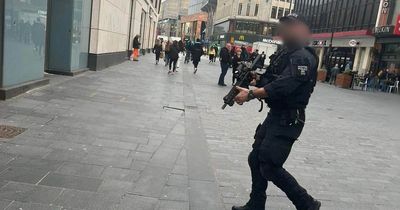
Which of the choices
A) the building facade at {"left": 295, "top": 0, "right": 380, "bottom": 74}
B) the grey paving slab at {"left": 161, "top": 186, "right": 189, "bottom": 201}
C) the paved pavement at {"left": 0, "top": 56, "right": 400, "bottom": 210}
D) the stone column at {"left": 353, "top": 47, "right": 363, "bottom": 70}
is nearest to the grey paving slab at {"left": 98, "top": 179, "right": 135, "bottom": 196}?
the paved pavement at {"left": 0, "top": 56, "right": 400, "bottom": 210}

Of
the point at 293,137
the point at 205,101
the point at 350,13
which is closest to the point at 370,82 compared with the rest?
the point at 350,13

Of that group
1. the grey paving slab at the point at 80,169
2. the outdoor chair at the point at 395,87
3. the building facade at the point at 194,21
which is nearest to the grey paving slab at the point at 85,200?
the grey paving slab at the point at 80,169

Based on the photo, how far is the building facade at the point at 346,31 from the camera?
3334cm

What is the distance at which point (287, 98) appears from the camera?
366 centimetres

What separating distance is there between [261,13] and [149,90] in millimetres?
64589

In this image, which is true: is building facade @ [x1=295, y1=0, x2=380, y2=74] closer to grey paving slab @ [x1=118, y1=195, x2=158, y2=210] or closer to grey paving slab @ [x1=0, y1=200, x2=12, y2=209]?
grey paving slab @ [x1=118, y1=195, x2=158, y2=210]

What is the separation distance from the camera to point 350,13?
1521 inches

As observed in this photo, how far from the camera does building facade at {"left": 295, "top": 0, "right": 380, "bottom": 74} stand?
109 feet

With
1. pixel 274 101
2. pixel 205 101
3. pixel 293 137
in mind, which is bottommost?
pixel 205 101

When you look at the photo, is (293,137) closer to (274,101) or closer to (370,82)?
(274,101)

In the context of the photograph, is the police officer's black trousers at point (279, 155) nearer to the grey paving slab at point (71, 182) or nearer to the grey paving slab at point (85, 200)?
the grey paving slab at point (85, 200)

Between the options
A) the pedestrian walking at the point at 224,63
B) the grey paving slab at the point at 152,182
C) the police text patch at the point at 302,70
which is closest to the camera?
the police text patch at the point at 302,70

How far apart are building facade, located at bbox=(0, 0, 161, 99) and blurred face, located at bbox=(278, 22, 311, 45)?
5382 mm

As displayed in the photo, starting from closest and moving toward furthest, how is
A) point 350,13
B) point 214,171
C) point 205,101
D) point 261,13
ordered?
point 214,171 → point 205,101 → point 350,13 → point 261,13
